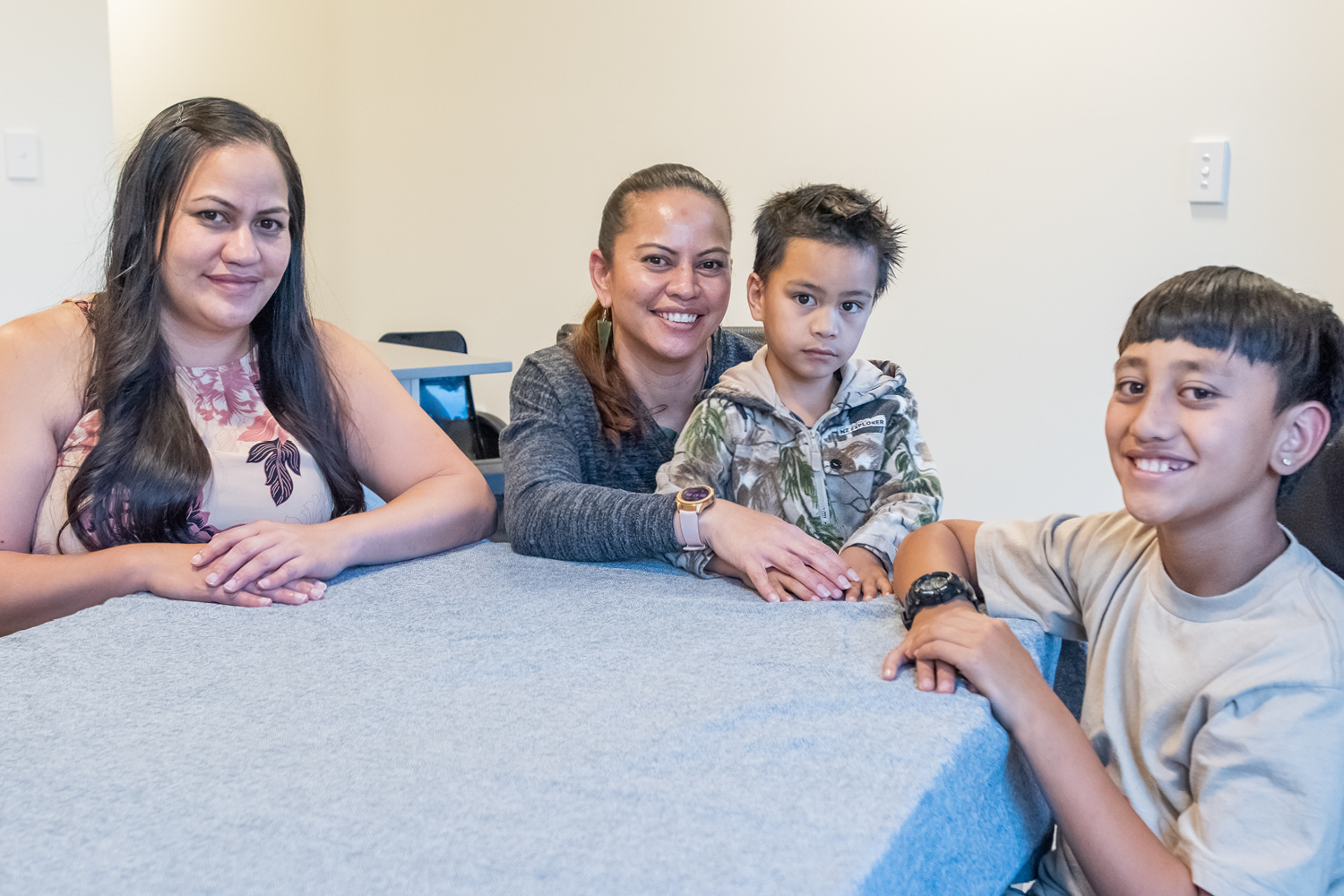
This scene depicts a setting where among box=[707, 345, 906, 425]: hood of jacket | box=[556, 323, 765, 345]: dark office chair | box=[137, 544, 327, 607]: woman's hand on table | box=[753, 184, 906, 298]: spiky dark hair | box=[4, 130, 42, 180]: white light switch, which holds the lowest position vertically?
box=[137, 544, 327, 607]: woman's hand on table

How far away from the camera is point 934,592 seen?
1.15 m

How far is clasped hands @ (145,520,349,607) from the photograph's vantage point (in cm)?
124

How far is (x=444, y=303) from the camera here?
4.50 meters

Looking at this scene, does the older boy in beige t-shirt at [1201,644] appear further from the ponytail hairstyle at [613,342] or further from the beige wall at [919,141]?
the beige wall at [919,141]

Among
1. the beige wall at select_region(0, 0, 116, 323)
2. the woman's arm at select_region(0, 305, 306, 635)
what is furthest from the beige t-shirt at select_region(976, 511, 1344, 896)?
the beige wall at select_region(0, 0, 116, 323)

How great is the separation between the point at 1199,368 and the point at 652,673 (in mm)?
597

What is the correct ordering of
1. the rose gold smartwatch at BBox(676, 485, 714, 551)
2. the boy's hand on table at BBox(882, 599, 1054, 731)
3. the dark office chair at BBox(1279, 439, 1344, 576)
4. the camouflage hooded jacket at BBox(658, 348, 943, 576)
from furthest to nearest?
the camouflage hooded jacket at BBox(658, 348, 943, 576), the rose gold smartwatch at BBox(676, 485, 714, 551), the dark office chair at BBox(1279, 439, 1344, 576), the boy's hand on table at BBox(882, 599, 1054, 731)

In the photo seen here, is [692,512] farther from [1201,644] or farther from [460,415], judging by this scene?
[460,415]

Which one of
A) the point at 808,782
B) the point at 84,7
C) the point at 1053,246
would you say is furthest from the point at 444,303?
the point at 808,782

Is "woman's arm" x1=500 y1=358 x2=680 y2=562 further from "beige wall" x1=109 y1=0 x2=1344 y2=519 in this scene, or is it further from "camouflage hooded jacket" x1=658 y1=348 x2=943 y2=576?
"beige wall" x1=109 y1=0 x2=1344 y2=519

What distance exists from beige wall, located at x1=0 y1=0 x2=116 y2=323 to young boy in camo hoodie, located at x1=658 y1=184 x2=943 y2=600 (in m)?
1.92

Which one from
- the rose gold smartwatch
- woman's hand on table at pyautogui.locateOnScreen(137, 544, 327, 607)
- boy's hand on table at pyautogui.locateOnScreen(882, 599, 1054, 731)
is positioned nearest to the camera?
boy's hand on table at pyautogui.locateOnScreen(882, 599, 1054, 731)

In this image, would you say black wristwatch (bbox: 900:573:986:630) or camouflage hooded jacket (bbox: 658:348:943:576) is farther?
camouflage hooded jacket (bbox: 658:348:943:576)

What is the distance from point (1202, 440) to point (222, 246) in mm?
1174
